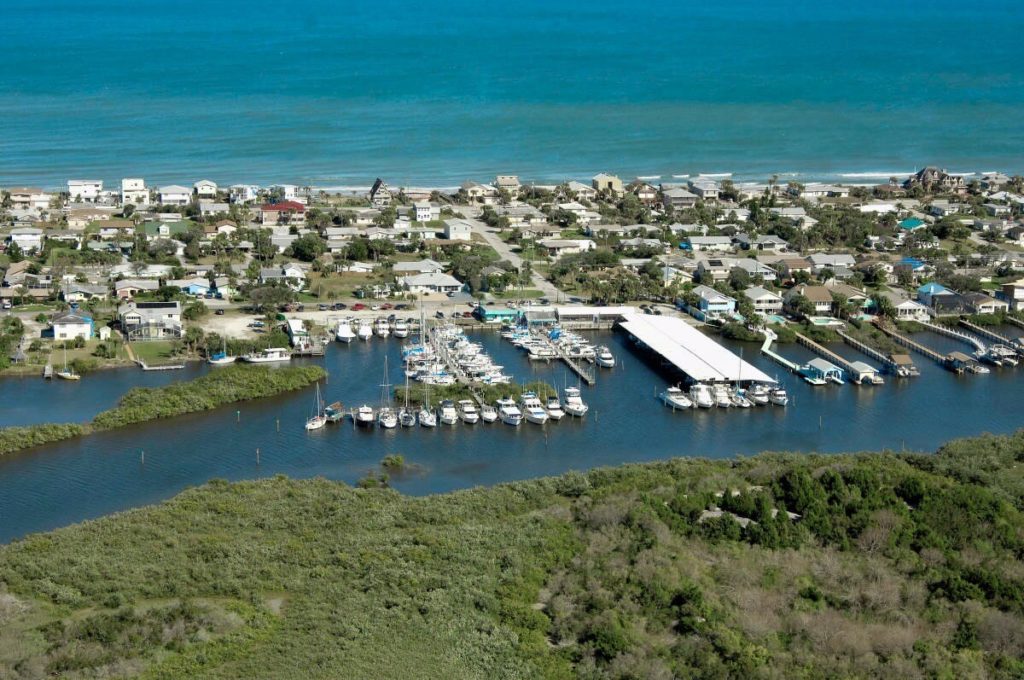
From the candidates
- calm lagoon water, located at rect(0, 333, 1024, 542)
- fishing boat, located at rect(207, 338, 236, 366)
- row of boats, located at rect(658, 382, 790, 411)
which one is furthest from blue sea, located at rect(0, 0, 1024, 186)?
row of boats, located at rect(658, 382, 790, 411)

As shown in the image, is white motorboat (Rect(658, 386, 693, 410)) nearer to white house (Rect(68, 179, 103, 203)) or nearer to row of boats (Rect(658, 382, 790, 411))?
row of boats (Rect(658, 382, 790, 411))

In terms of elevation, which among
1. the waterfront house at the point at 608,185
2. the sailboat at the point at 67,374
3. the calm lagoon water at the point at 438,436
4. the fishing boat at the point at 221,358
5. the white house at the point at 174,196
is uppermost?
the waterfront house at the point at 608,185

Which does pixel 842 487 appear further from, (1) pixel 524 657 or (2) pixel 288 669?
(2) pixel 288 669

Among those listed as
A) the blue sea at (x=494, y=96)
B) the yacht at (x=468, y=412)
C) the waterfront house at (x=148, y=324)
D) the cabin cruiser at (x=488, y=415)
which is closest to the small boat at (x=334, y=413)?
the yacht at (x=468, y=412)

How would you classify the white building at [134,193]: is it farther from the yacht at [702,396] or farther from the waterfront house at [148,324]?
the yacht at [702,396]

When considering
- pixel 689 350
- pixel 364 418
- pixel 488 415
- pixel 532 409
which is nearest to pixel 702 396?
pixel 689 350

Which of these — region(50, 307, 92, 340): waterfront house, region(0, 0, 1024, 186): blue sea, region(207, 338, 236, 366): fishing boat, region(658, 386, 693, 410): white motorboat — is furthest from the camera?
region(0, 0, 1024, 186): blue sea
